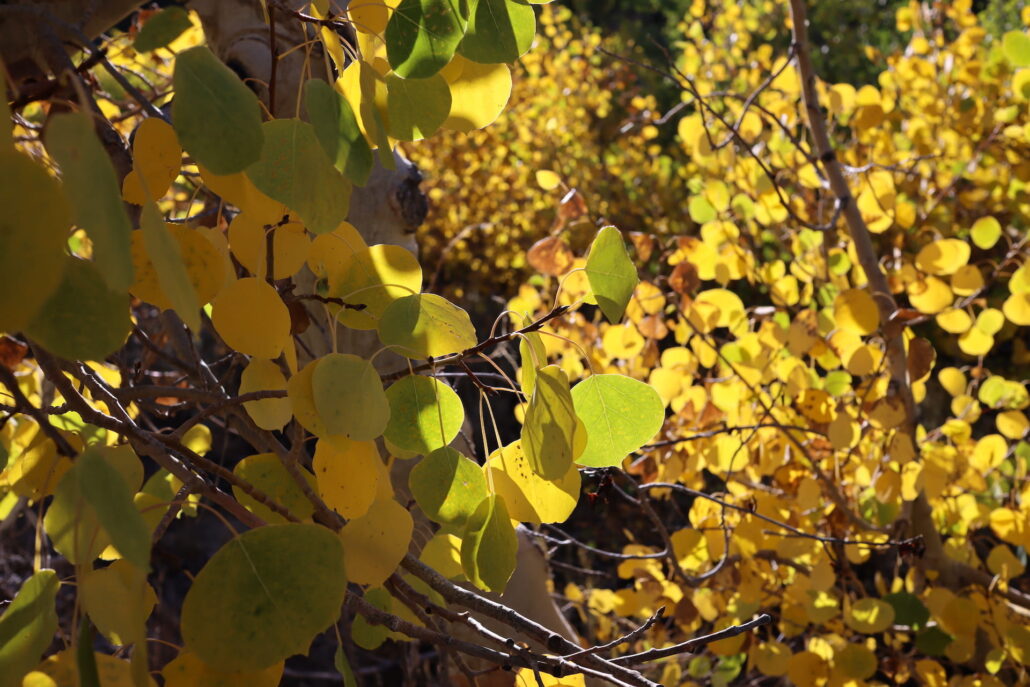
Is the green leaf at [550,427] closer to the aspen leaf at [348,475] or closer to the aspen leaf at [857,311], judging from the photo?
the aspen leaf at [348,475]

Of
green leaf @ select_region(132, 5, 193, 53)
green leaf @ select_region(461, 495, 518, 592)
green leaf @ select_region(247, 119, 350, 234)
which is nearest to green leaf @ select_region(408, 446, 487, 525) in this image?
green leaf @ select_region(461, 495, 518, 592)

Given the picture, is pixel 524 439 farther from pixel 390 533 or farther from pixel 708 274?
pixel 708 274

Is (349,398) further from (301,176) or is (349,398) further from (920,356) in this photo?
(920,356)

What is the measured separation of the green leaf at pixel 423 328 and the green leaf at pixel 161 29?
173 mm

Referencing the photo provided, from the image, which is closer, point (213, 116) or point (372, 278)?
point (213, 116)

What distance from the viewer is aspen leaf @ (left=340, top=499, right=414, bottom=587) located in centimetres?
45

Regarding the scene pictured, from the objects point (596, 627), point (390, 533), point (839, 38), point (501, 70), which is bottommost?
point (596, 627)

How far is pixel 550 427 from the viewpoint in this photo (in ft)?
1.41

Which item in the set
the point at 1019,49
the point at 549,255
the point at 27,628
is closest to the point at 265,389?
the point at 27,628

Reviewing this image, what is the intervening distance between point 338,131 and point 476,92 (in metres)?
0.10

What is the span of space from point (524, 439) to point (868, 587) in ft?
Result: 7.73

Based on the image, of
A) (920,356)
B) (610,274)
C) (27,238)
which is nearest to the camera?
(27,238)

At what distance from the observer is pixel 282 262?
0.50m

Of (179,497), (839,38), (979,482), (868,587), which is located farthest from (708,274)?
(839,38)
